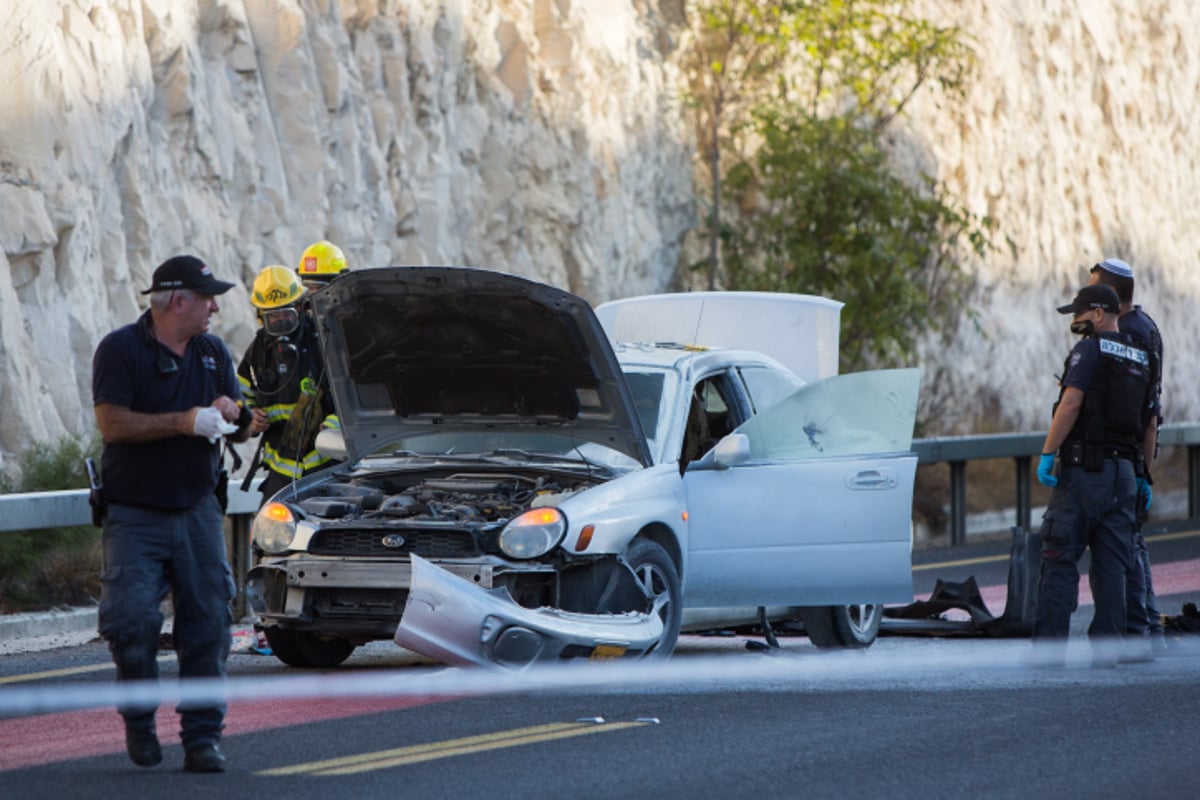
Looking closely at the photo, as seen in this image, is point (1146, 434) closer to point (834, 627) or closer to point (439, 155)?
point (834, 627)

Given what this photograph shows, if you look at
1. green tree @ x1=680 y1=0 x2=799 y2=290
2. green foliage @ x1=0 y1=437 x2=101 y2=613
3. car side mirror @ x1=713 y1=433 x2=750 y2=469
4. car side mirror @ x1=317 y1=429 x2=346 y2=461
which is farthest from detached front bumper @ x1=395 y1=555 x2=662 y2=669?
green tree @ x1=680 y1=0 x2=799 y2=290

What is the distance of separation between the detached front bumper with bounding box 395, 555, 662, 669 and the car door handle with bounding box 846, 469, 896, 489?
206 cm

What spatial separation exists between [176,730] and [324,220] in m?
12.2

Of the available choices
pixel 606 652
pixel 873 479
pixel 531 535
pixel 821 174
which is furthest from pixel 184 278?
pixel 821 174

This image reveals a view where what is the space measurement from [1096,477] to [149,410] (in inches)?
208

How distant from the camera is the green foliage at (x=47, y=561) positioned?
512 inches

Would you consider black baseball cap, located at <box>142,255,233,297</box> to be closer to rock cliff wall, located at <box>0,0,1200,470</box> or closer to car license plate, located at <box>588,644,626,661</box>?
car license plate, located at <box>588,644,626,661</box>

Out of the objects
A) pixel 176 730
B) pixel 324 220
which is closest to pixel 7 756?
pixel 176 730

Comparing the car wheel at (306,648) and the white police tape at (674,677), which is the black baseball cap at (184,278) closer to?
the white police tape at (674,677)

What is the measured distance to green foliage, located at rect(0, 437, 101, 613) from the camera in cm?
1299

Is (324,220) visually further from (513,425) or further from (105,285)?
(513,425)

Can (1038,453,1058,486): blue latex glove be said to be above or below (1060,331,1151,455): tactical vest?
below

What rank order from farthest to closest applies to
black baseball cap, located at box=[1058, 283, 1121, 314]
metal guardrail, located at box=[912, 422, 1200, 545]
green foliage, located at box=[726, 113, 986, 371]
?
green foliage, located at box=[726, 113, 986, 371] < metal guardrail, located at box=[912, 422, 1200, 545] < black baseball cap, located at box=[1058, 283, 1121, 314]

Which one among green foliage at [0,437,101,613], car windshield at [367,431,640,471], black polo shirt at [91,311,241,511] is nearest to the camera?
black polo shirt at [91,311,241,511]
